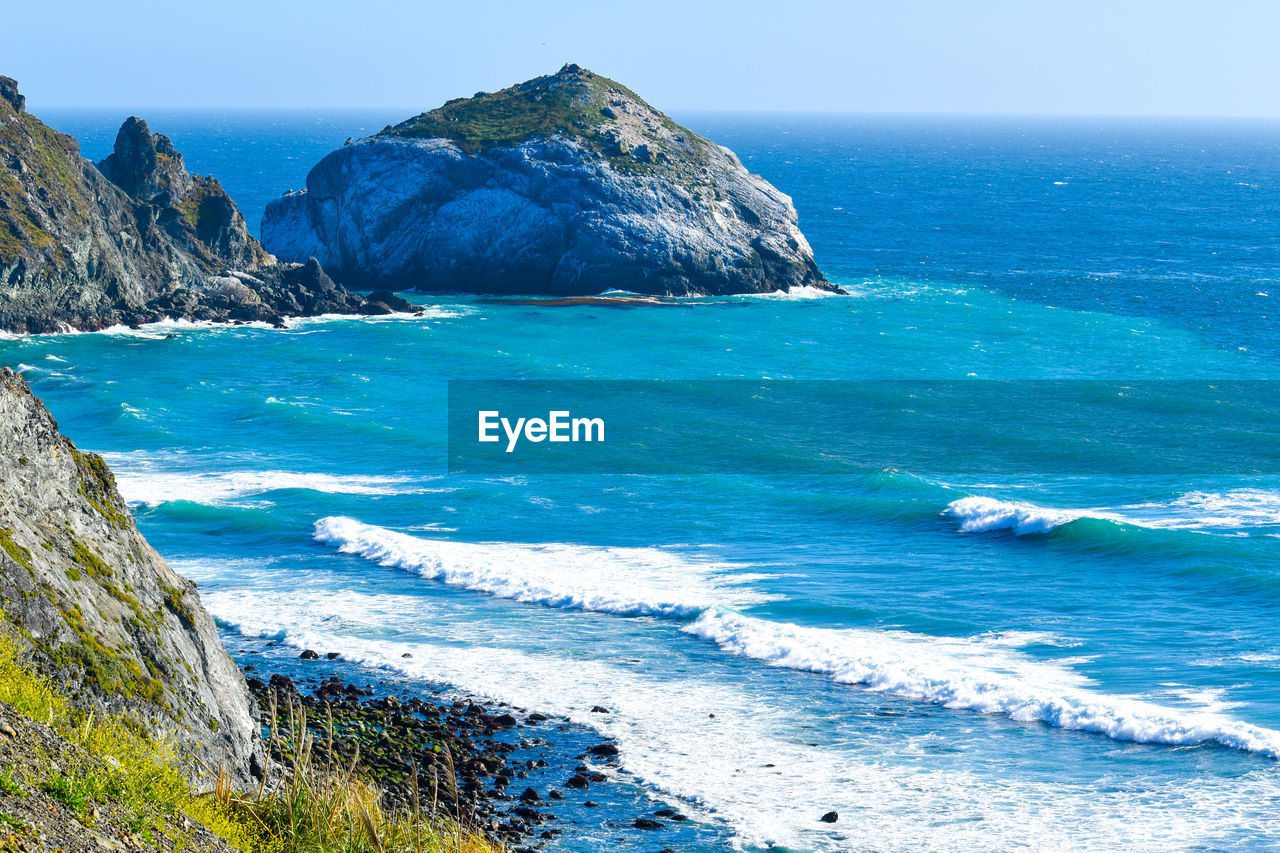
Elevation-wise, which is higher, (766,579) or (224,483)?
(224,483)

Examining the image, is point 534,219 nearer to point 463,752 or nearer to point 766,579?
point 766,579

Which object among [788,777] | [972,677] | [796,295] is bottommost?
[788,777]

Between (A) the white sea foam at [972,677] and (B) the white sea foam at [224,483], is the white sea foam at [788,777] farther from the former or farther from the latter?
(B) the white sea foam at [224,483]

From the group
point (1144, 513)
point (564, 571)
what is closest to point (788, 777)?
point (564, 571)

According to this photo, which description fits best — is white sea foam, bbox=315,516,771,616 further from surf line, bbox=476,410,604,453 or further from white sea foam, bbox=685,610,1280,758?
surf line, bbox=476,410,604,453

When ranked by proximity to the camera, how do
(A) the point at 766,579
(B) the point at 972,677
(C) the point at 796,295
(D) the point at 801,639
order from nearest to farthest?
(B) the point at 972,677 < (D) the point at 801,639 < (A) the point at 766,579 < (C) the point at 796,295

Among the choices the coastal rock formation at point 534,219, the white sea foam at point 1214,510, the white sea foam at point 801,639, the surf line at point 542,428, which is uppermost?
the coastal rock formation at point 534,219

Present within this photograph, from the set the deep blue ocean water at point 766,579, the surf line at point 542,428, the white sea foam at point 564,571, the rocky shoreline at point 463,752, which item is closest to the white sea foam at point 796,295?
the deep blue ocean water at point 766,579
